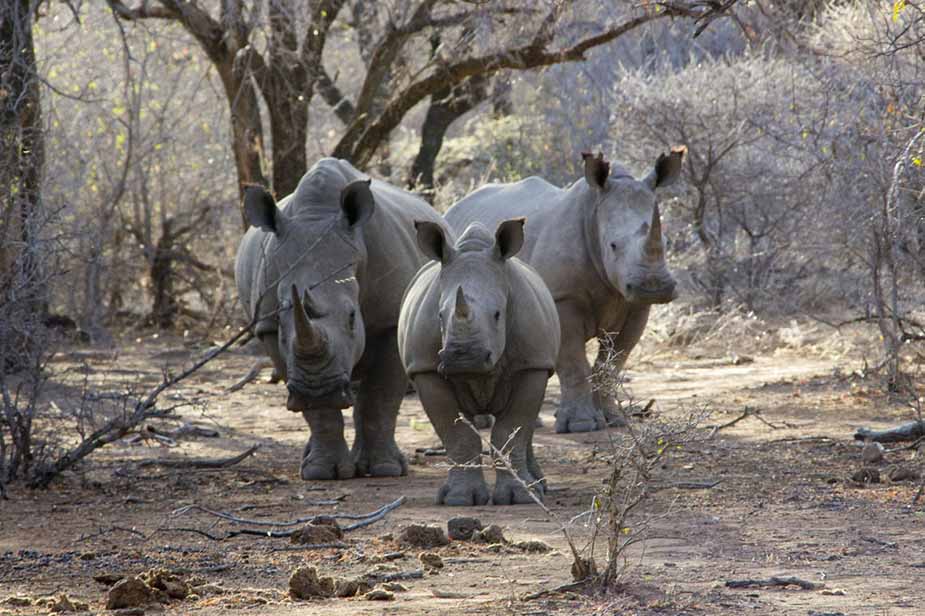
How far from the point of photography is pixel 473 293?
748 centimetres

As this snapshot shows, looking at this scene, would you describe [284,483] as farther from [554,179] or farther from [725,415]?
[554,179]

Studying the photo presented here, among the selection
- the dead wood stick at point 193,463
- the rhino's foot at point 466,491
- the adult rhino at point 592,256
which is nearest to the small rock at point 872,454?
the adult rhino at point 592,256

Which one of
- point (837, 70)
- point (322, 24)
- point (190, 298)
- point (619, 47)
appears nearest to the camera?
point (837, 70)

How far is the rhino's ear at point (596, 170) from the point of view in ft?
35.0

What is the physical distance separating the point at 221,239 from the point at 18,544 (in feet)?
45.7

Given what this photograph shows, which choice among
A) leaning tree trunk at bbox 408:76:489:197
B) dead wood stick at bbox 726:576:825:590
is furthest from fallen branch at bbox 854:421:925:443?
leaning tree trunk at bbox 408:76:489:197

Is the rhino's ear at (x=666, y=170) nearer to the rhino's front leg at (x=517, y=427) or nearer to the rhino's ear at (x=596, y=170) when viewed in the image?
the rhino's ear at (x=596, y=170)

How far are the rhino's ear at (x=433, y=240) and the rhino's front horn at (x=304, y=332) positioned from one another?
2.23 feet

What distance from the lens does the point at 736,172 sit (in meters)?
18.1

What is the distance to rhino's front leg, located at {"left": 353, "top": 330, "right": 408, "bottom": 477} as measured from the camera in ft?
30.6

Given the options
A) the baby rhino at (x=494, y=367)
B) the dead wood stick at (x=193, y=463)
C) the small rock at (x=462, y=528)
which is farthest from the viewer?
the dead wood stick at (x=193, y=463)

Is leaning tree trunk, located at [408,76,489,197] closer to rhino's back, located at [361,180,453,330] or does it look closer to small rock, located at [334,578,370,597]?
rhino's back, located at [361,180,453,330]

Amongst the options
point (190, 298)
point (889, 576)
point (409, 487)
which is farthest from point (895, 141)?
point (190, 298)

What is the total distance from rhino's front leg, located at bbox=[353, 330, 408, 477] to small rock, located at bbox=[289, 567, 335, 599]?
146 inches
